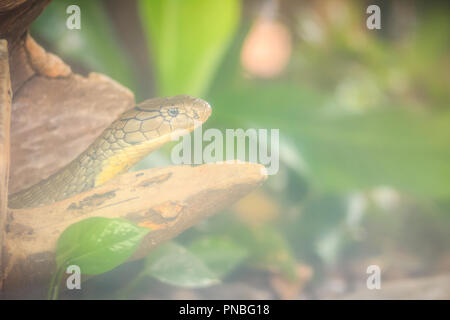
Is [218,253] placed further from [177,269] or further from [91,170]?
[91,170]

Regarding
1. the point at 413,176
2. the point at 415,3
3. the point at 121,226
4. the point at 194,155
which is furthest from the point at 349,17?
the point at 121,226

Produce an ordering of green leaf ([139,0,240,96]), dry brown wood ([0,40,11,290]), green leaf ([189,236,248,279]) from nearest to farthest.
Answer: dry brown wood ([0,40,11,290]), green leaf ([189,236,248,279]), green leaf ([139,0,240,96])

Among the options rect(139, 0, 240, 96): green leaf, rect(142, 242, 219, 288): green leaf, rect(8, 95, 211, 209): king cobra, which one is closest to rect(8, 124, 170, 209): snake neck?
rect(8, 95, 211, 209): king cobra

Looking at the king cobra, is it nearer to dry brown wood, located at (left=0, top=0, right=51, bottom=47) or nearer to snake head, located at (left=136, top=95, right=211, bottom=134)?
snake head, located at (left=136, top=95, right=211, bottom=134)

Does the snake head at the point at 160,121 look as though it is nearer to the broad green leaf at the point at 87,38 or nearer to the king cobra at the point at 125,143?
the king cobra at the point at 125,143

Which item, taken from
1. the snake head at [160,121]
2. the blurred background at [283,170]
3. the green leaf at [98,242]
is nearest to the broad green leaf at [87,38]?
the blurred background at [283,170]

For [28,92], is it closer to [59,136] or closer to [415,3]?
[59,136]
